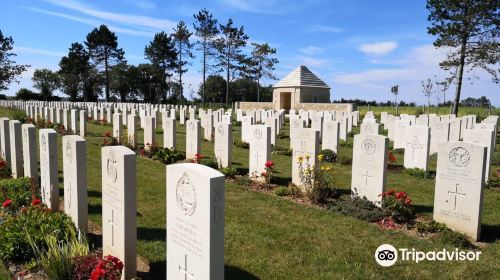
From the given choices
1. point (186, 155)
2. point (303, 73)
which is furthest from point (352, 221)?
point (303, 73)

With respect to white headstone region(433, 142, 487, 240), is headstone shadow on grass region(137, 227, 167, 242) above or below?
below

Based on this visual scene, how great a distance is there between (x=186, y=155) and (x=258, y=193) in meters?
4.64

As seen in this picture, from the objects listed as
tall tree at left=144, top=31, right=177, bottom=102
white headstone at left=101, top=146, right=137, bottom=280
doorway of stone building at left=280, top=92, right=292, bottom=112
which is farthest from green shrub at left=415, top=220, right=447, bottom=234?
tall tree at left=144, top=31, right=177, bottom=102

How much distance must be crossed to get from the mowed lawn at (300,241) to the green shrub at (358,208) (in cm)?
21

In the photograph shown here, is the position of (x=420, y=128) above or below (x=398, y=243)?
above

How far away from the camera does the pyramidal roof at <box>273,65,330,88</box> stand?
41688 mm

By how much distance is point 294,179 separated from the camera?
373 inches

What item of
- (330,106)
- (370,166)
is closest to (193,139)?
(370,166)

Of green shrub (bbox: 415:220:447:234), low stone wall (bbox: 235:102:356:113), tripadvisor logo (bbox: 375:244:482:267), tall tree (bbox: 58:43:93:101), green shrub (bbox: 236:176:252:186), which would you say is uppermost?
tall tree (bbox: 58:43:93:101)

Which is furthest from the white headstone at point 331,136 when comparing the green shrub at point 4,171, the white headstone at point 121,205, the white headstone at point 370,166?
the white headstone at point 121,205

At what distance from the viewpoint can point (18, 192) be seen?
24.3 ft

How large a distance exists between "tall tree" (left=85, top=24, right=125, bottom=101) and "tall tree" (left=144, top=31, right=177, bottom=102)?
6203 mm

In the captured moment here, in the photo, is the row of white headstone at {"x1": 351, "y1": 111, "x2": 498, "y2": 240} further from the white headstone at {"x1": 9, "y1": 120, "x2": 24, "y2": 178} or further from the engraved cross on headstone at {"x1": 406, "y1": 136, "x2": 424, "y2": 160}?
the white headstone at {"x1": 9, "y1": 120, "x2": 24, "y2": 178}

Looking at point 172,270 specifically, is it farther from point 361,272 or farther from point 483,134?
point 483,134
